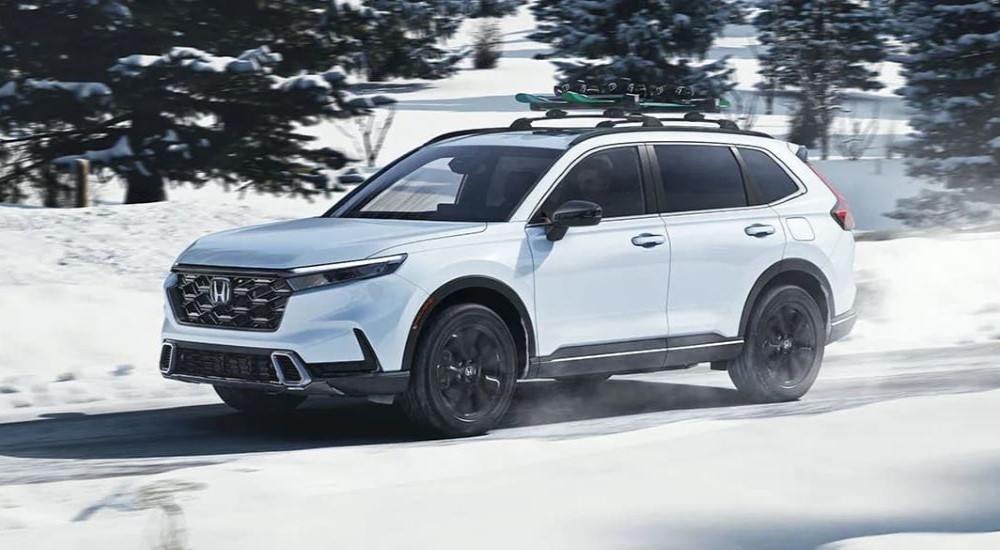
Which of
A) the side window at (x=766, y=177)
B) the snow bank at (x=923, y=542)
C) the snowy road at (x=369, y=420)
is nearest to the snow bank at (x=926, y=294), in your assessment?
the snowy road at (x=369, y=420)

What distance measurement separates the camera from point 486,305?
9.20m

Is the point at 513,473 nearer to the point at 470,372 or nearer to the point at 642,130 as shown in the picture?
the point at 470,372

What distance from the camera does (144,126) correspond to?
2167 centimetres

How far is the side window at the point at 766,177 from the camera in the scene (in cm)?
1072

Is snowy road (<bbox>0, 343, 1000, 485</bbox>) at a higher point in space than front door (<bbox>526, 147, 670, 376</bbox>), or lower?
lower

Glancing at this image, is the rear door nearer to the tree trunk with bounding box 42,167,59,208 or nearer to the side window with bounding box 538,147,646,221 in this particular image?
the side window with bounding box 538,147,646,221

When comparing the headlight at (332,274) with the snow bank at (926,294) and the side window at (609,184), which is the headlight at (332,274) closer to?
the side window at (609,184)

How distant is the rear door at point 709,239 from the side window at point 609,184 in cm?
16

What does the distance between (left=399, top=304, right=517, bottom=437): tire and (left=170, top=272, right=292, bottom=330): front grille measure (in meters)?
0.75

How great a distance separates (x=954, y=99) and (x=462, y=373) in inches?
870

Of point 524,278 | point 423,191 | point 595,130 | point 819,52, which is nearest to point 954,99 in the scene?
point 819,52

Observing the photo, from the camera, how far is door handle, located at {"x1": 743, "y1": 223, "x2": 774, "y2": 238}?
10422 millimetres

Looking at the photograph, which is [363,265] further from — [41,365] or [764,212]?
[41,365]

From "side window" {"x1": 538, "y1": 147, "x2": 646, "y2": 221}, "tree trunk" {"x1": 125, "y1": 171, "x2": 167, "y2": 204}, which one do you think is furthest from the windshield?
"tree trunk" {"x1": 125, "y1": 171, "x2": 167, "y2": 204}
